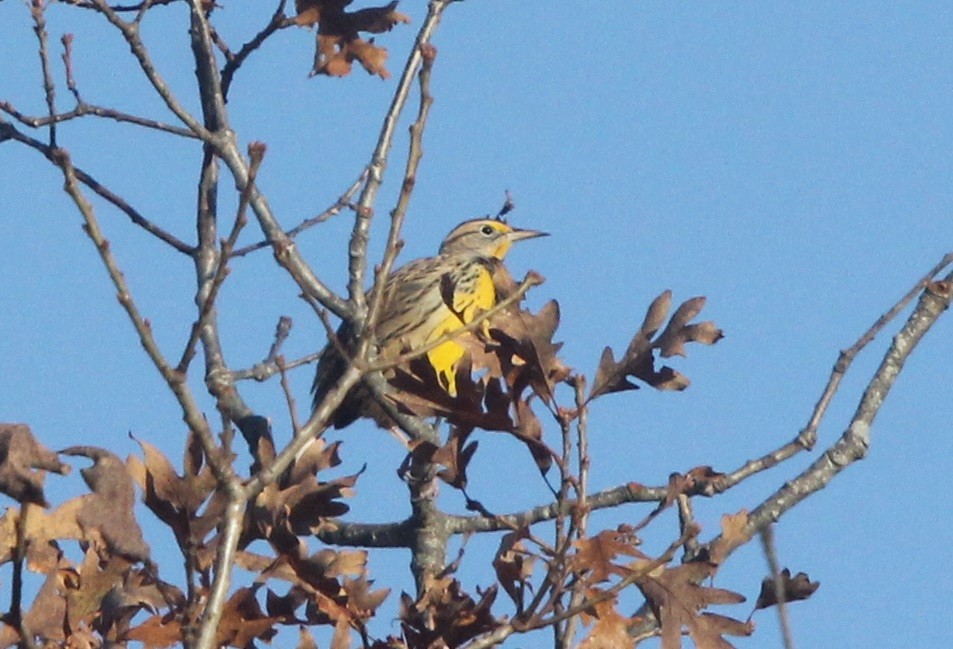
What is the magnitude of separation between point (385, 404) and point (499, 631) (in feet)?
4.74

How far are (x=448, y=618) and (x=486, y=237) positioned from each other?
7.26 m

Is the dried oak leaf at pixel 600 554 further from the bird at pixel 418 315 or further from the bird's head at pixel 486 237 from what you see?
the bird's head at pixel 486 237

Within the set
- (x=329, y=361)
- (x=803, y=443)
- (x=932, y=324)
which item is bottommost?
(x=803, y=443)

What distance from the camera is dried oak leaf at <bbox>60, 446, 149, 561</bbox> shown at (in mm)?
3514

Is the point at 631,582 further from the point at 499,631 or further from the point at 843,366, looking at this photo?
the point at 843,366

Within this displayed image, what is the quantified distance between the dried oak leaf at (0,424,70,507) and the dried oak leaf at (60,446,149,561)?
0.18 m

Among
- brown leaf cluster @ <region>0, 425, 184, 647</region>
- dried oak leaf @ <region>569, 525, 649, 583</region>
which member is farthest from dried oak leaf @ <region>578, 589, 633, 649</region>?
brown leaf cluster @ <region>0, 425, 184, 647</region>

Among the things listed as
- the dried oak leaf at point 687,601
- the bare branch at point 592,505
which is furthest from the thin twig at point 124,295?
the bare branch at point 592,505

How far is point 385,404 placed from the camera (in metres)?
4.90

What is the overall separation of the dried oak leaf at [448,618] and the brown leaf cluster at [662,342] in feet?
2.09

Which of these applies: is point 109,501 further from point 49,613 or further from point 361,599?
point 361,599

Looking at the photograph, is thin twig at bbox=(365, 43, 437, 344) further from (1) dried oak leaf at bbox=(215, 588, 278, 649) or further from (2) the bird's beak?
(2) the bird's beak

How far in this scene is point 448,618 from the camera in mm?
3752

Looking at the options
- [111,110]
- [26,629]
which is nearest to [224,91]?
[111,110]
